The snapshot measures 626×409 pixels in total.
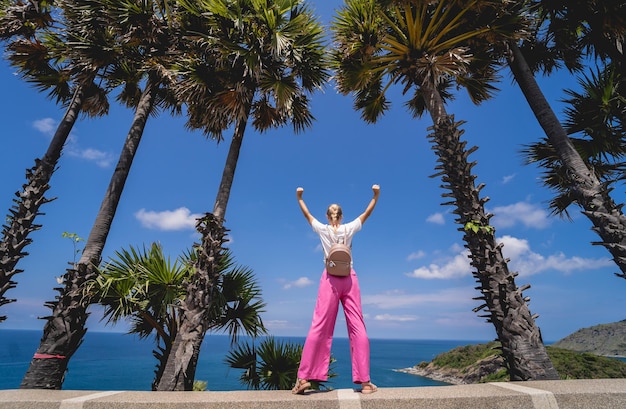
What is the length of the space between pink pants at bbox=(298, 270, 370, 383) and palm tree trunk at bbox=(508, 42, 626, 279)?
16.0 ft

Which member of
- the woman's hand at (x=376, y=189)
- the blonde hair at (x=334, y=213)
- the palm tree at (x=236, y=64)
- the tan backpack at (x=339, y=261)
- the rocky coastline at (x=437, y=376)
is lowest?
the rocky coastline at (x=437, y=376)

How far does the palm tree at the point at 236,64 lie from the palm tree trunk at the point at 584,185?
187 inches

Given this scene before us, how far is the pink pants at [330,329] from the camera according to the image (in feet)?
10.1

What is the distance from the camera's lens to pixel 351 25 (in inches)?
279

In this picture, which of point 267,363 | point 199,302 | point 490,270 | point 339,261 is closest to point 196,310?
point 199,302

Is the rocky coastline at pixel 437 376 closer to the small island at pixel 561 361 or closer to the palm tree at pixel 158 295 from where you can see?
the small island at pixel 561 361

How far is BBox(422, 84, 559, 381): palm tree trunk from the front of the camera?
14.1 feet

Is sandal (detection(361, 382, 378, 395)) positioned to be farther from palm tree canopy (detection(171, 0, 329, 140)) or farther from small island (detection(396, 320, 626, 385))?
palm tree canopy (detection(171, 0, 329, 140))

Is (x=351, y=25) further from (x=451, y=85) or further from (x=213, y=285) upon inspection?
(x=213, y=285)

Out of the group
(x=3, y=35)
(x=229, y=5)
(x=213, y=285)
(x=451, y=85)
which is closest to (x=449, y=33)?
(x=451, y=85)

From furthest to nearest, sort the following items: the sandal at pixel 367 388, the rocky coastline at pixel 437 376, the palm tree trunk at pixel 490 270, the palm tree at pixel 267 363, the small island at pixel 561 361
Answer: the rocky coastline at pixel 437 376
the small island at pixel 561 361
the palm tree at pixel 267 363
the palm tree trunk at pixel 490 270
the sandal at pixel 367 388

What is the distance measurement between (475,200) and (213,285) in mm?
5027

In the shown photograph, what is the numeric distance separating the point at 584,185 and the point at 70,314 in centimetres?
943

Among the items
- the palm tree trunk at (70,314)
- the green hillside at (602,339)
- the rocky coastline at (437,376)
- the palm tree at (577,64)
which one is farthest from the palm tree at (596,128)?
the green hillside at (602,339)
